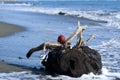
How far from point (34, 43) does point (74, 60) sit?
6.20 metres

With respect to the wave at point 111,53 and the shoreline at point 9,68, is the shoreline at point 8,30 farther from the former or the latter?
the shoreline at point 9,68

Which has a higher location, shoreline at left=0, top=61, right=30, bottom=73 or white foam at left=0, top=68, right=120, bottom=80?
shoreline at left=0, top=61, right=30, bottom=73

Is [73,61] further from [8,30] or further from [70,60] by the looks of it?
[8,30]

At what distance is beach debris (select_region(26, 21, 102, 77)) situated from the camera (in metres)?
10.9

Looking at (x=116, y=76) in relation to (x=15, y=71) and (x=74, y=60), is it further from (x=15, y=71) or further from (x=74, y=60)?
(x=15, y=71)

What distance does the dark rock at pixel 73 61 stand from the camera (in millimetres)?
10898

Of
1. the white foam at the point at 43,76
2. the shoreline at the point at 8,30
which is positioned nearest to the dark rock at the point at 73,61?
the white foam at the point at 43,76

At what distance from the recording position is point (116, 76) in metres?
11.1

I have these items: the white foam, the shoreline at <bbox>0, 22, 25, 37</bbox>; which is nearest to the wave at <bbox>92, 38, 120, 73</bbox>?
the white foam

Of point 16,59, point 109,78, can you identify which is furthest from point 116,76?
point 16,59

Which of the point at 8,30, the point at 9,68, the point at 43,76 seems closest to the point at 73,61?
the point at 43,76

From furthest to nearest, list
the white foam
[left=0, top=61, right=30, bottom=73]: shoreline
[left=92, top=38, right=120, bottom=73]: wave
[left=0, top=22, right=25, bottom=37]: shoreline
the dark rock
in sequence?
[left=0, top=22, right=25, bottom=37]: shoreline, [left=92, top=38, right=120, bottom=73]: wave, [left=0, top=61, right=30, bottom=73]: shoreline, the dark rock, the white foam

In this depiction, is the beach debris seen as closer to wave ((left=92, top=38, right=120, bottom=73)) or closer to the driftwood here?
the driftwood

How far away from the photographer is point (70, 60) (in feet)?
35.9
